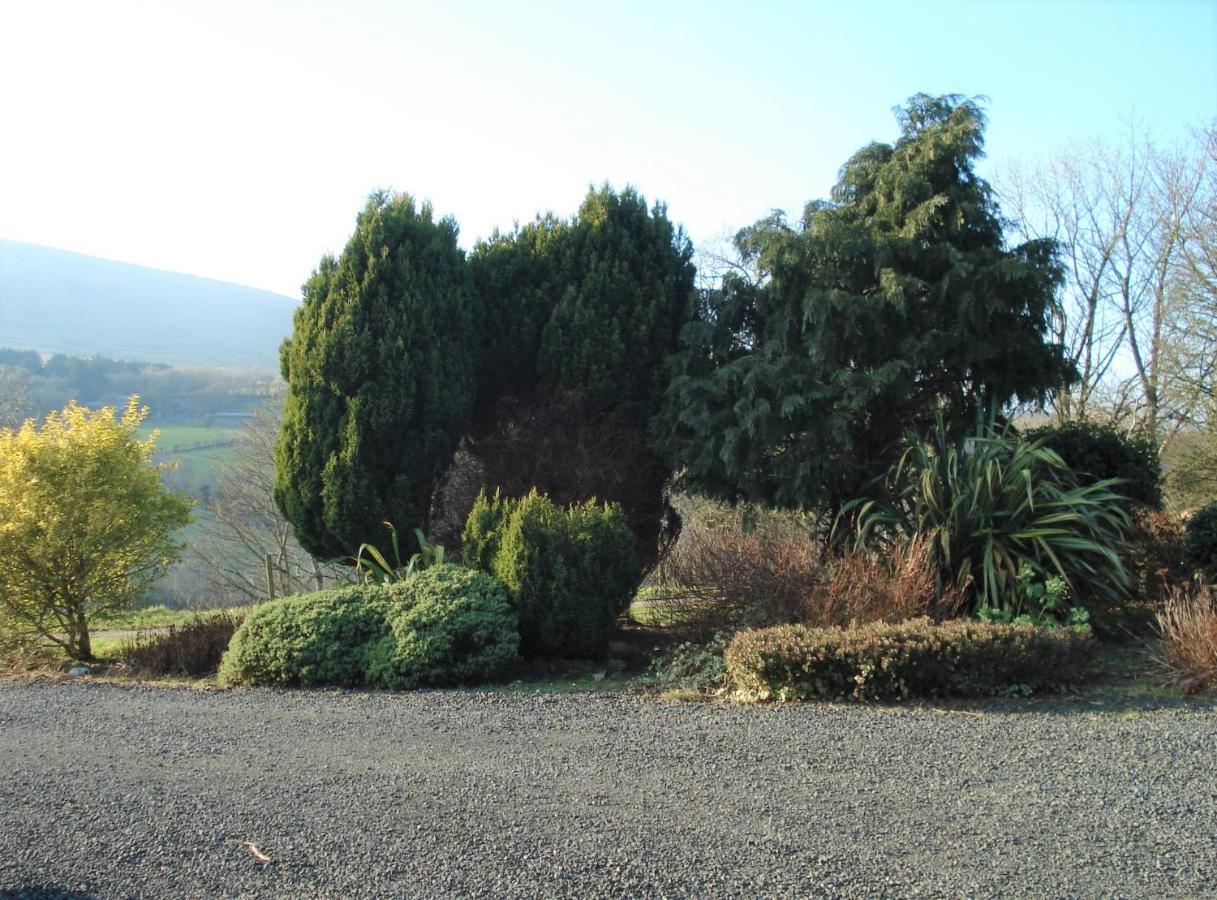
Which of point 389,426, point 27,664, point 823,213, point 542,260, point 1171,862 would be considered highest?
point 823,213

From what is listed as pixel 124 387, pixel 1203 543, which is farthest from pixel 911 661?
pixel 124 387

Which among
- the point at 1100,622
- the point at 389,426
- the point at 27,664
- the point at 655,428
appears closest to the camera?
the point at 1100,622

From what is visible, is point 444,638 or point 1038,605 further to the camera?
point 1038,605

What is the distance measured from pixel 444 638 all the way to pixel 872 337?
17.0ft

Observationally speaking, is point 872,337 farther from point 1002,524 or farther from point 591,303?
point 591,303

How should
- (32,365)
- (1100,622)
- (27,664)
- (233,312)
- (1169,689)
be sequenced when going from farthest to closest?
(233,312)
(32,365)
(27,664)
(1100,622)
(1169,689)

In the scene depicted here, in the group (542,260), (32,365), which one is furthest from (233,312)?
(542,260)

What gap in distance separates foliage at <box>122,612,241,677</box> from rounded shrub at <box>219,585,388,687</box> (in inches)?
26.4

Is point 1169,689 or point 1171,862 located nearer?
point 1171,862

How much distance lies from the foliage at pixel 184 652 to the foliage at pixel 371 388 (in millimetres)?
1431

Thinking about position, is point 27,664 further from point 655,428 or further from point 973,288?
point 973,288

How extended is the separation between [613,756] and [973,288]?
20.1 feet

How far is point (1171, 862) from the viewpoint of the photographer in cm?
357

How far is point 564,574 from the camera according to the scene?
7.69 meters
